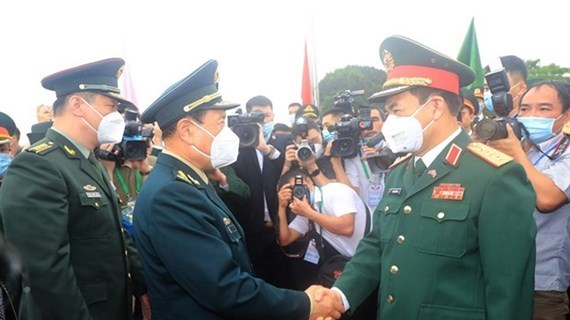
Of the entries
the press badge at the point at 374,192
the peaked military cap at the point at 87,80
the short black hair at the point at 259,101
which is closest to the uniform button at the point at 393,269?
A: the peaked military cap at the point at 87,80

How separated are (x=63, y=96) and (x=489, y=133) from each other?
8.89 ft

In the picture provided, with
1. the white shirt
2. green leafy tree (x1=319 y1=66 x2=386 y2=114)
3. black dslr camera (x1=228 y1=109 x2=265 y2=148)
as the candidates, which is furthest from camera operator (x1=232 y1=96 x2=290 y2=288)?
green leafy tree (x1=319 y1=66 x2=386 y2=114)

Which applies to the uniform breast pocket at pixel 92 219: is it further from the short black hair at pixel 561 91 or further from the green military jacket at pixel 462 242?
the short black hair at pixel 561 91

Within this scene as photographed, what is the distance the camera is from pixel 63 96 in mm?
3059

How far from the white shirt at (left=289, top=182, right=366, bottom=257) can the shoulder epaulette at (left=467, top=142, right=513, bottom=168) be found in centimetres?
164

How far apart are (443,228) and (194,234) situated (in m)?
1.17

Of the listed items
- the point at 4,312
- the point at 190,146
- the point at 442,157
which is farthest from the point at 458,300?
the point at 4,312

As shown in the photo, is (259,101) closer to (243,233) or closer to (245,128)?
(245,128)

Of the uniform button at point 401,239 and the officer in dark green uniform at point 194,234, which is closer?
the officer in dark green uniform at point 194,234

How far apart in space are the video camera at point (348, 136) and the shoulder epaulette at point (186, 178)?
253 centimetres

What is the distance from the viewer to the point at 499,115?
312 centimetres

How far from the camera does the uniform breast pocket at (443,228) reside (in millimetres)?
2123

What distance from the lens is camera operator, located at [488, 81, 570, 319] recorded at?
2.91 m

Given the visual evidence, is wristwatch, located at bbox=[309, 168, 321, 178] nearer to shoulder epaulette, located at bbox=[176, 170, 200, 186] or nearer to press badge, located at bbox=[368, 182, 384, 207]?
press badge, located at bbox=[368, 182, 384, 207]
